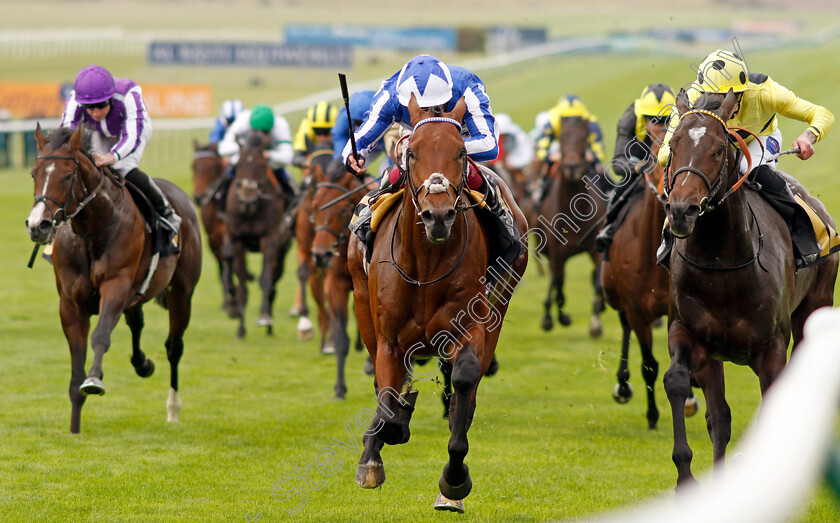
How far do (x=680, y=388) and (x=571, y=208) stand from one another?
6.84m

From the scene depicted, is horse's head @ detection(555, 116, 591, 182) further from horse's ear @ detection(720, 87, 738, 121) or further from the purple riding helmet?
horse's ear @ detection(720, 87, 738, 121)

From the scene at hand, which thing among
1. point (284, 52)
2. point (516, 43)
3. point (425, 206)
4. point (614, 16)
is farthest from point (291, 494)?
point (614, 16)

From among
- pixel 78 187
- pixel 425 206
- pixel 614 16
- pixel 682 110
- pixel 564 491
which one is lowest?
pixel 614 16

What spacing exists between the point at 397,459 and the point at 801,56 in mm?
38206

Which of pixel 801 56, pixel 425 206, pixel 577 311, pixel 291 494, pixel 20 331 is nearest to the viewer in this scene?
pixel 425 206

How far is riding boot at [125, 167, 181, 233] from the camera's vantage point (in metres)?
7.90

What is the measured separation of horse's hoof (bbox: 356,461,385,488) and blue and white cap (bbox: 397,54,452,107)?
1820 mm

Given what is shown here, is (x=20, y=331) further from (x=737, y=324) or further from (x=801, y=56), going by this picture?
(x=801, y=56)

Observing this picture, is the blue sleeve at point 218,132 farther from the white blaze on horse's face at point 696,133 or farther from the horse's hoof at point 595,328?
the white blaze on horse's face at point 696,133

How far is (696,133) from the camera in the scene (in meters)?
5.19

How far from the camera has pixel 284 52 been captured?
42688mm

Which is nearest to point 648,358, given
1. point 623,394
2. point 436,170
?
point 623,394

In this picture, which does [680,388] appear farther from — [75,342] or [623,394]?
Answer: [75,342]

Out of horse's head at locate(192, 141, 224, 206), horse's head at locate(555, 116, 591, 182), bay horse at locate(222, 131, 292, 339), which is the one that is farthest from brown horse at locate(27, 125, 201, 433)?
horse's head at locate(192, 141, 224, 206)
